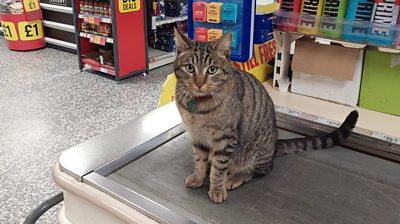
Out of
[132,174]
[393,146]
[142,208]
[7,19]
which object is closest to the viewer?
[142,208]

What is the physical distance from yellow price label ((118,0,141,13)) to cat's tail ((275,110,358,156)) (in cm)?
293

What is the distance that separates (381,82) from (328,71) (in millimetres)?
226

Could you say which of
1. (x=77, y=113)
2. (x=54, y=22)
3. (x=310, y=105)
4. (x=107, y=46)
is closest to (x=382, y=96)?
(x=310, y=105)

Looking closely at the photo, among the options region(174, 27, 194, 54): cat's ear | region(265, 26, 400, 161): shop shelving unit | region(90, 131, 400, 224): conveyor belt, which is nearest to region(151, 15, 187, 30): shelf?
region(265, 26, 400, 161): shop shelving unit

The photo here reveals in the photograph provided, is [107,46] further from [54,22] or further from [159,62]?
[54,22]

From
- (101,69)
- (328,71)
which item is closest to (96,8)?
(101,69)

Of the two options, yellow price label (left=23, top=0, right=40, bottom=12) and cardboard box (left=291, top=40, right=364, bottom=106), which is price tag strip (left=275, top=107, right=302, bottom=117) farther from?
yellow price label (left=23, top=0, right=40, bottom=12)

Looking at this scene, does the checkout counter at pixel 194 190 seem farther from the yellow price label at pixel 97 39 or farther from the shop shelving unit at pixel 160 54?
the shop shelving unit at pixel 160 54

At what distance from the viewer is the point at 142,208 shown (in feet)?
3.10

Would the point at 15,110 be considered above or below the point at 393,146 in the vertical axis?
A: below

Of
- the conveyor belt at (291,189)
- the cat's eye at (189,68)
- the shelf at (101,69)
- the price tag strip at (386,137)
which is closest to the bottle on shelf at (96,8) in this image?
the shelf at (101,69)

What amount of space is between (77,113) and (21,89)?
0.95 metres

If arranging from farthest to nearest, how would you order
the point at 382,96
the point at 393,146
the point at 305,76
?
the point at 305,76
the point at 382,96
the point at 393,146

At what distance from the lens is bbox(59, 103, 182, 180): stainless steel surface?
1132 millimetres
